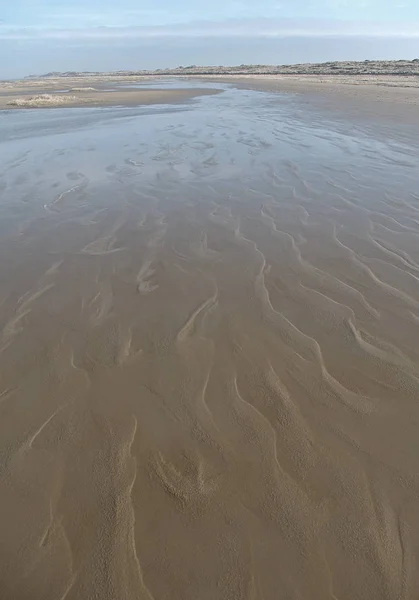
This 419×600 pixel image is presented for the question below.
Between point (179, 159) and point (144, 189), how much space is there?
286cm

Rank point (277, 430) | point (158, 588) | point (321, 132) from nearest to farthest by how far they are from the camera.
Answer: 1. point (158, 588)
2. point (277, 430)
3. point (321, 132)

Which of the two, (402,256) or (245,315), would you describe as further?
(402,256)

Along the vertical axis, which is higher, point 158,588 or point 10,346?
point 158,588

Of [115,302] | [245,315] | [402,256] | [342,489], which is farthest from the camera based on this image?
[402,256]

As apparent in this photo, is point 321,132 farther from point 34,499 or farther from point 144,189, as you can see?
point 34,499

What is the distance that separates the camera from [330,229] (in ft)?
20.1

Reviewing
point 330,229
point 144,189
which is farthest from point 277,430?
point 144,189

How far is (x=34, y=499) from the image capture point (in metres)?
2.46

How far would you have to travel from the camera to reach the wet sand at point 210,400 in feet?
6.98

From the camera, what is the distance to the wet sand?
213cm

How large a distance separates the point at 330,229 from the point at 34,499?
17.3ft

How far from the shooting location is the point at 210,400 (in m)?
3.11

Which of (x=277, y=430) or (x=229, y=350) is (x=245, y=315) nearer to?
(x=229, y=350)

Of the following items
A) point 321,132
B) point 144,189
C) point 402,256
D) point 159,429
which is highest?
point 159,429
